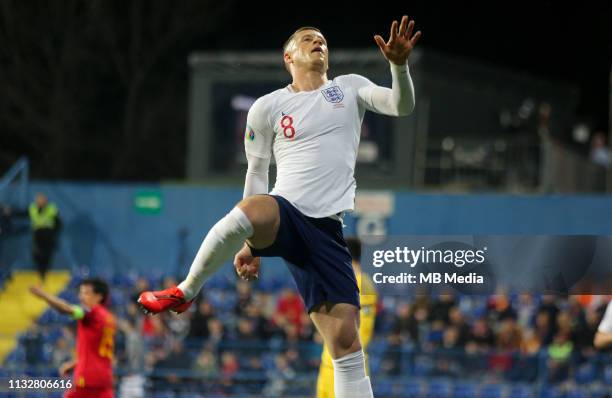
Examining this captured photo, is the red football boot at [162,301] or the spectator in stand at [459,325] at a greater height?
the red football boot at [162,301]

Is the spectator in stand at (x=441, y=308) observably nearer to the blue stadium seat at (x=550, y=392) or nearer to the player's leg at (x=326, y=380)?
the blue stadium seat at (x=550, y=392)

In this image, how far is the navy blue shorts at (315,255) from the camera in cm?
577

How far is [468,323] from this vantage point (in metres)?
15.3

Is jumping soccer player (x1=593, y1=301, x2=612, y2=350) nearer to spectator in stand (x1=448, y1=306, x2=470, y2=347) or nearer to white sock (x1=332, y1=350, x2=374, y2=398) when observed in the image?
white sock (x1=332, y1=350, x2=374, y2=398)

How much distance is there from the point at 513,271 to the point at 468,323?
8411mm

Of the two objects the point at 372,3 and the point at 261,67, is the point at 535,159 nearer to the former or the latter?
the point at 261,67

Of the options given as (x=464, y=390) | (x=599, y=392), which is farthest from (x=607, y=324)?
(x=464, y=390)

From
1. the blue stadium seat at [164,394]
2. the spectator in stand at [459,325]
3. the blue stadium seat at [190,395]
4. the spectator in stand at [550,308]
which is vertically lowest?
the blue stadium seat at [164,394]

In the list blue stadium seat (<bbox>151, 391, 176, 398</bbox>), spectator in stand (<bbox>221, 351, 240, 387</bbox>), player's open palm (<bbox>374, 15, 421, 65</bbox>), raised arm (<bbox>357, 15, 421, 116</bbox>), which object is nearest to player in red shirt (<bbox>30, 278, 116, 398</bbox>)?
raised arm (<bbox>357, 15, 421, 116</bbox>)

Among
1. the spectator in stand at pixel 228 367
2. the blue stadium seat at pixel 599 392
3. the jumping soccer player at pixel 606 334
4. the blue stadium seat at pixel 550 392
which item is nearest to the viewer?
the jumping soccer player at pixel 606 334

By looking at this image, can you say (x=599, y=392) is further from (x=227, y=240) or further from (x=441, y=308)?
(x=227, y=240)

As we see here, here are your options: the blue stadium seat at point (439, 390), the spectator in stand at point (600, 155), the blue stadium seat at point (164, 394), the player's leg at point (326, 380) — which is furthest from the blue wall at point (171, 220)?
the player's leg at point (326, 380)

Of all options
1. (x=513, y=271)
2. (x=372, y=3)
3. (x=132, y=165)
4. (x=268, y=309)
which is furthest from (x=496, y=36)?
(x=513, y=271)

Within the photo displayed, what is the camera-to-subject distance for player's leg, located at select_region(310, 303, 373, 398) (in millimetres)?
5809
